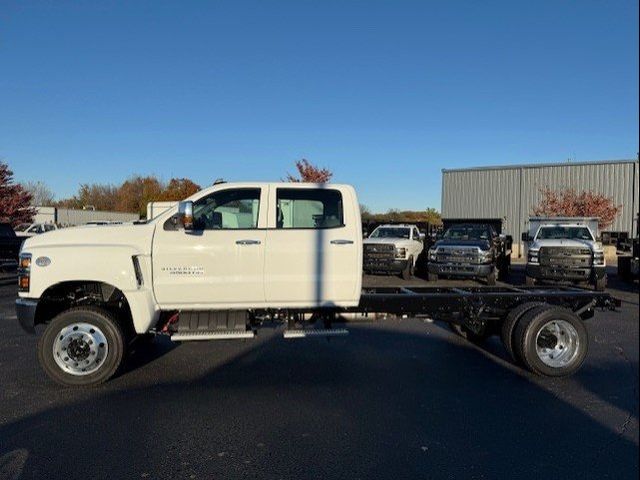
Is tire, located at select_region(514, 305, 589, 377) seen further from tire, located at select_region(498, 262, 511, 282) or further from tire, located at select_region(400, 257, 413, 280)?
tire, located at select_region(498, 262, 511, 282)

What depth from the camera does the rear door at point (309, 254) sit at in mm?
6047

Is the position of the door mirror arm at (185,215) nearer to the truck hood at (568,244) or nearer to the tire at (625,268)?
the truck hood at (568,244)

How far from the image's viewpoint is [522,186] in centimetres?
3794

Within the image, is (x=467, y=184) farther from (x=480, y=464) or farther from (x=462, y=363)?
(x=480, y=464)

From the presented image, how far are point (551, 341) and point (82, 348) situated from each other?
533 cm

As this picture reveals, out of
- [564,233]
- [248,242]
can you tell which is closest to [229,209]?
[248,242]

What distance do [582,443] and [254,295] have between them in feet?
11.5

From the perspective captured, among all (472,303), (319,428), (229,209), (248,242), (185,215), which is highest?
(229,209)

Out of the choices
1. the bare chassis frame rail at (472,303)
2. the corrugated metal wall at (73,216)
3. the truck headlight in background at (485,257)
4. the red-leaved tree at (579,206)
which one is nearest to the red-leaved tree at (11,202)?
the corrugated metal wall at (73,216)

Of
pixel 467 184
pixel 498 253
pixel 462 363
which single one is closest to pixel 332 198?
pixel 462 363

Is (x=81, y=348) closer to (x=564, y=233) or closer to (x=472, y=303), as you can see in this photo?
(x=472, y=303)

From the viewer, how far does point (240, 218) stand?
20.2 ft

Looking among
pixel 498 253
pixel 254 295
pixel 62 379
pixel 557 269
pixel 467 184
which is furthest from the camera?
pixel 467 184

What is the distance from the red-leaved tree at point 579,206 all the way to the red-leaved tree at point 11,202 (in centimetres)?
3197
